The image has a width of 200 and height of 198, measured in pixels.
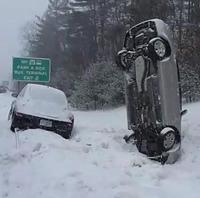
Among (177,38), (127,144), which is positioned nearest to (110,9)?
(177,38)

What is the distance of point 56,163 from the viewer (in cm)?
866

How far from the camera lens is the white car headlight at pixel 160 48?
9727 millimetres

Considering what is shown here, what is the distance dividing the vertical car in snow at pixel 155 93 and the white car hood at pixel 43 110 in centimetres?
351

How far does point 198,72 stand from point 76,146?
14.0 m

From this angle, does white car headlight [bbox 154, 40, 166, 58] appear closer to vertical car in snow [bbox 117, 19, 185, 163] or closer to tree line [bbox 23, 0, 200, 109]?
vertical car in snow [bbox 117, 19, 185, 163]

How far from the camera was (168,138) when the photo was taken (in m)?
9.38

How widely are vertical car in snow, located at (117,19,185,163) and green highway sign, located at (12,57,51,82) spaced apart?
1350cm

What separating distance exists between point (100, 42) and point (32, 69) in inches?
782

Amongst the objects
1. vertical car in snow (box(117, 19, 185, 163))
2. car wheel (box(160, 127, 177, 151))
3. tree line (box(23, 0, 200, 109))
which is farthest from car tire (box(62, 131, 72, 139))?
tree line (box(23, 0, 200, 109))

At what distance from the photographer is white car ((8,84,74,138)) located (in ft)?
44.0

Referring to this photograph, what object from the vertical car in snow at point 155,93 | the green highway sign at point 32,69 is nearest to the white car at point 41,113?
the vertical car in snow at point 155,93

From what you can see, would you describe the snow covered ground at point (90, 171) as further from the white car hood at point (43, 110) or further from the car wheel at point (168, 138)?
the white car hood at point (43, 110)

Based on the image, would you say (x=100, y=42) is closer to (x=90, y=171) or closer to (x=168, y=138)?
(x=168, y=138)

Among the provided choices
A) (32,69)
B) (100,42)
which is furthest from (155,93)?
(100,42)
